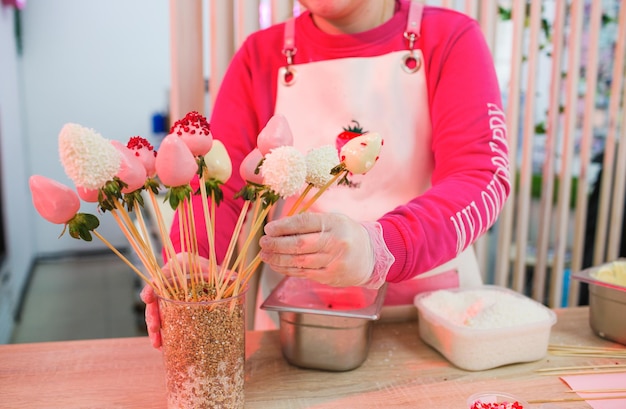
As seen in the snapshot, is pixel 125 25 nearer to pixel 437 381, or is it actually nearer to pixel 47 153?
pixel 47 153

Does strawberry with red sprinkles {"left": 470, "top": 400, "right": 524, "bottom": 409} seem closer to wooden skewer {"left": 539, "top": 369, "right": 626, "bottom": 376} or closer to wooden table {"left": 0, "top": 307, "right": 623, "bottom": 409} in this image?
wooden table {"left": 0, "top": 307, "right": 623, "bottom": 409}

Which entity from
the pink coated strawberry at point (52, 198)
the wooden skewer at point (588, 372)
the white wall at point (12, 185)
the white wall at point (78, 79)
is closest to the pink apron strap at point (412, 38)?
the wooden skewer at point (588, 372)

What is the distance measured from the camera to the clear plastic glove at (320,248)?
70 centimetres

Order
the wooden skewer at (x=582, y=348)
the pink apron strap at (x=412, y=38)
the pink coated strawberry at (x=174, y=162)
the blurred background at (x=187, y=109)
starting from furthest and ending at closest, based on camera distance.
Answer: the blurred background at (x=187, y=109)
the pink apron strap at (x=412, y=38)
the wooden skewer at (x=582, y=348)
the pink coated strawberry at (x=174, y=162)

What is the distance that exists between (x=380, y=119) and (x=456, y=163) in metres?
0.23

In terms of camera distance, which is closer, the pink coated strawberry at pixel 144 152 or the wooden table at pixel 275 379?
the pink coated strawberry at pixel 144 152

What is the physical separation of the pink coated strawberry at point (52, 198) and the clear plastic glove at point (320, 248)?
238 mm

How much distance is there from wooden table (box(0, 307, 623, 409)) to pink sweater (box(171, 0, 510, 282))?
0.18m

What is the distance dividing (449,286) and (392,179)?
268 mm

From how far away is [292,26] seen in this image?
47.4 inches

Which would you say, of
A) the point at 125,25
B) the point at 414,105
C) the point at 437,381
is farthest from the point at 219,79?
the point at 125,25

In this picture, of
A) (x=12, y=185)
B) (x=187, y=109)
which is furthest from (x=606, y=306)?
(x=12, y=185)

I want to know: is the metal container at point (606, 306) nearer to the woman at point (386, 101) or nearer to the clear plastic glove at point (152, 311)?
the woman at point (386, 101)

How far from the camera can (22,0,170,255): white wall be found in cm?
425
